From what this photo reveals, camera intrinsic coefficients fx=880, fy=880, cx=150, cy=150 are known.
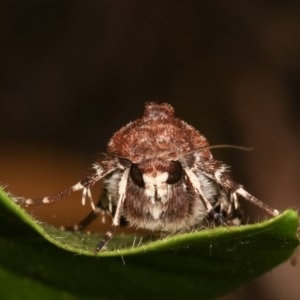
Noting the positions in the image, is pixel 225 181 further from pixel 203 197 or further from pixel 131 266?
pixel 131 266

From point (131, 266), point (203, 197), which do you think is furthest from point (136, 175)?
point (131, 266)

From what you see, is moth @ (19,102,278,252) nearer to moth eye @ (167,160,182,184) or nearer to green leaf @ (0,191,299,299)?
moth eye @ (167,160,182,184)

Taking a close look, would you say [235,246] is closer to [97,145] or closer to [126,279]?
[126,279]

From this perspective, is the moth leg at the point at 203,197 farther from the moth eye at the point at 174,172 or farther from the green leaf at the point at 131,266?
the green leaf at the point at 131,266

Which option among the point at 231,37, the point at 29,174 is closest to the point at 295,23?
the point at 231,37

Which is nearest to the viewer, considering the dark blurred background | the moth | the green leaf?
the green leaf

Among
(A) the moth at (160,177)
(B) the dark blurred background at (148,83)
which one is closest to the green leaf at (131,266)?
(A) the moth at (160,177)

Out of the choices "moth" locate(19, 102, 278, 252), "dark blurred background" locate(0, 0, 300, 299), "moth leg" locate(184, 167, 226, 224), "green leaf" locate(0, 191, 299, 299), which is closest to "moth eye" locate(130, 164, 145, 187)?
"moth" locate(19, 102, 278, 252)
